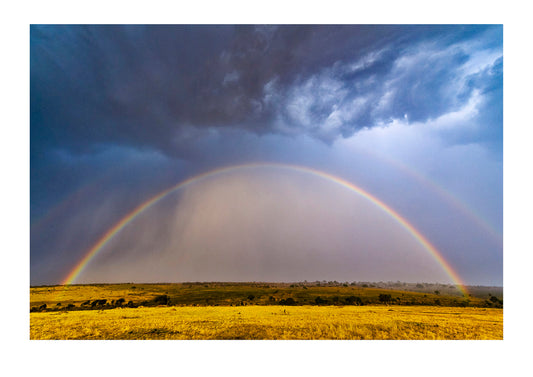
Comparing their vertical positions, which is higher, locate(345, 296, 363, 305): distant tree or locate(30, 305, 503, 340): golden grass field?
locate(30, 305, 503, 340): golden grass field

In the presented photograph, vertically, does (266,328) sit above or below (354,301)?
above

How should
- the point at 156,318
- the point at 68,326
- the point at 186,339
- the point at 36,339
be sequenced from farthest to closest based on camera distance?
1. the point at 156,318
2. the point at 68,326
3. the point at 36,339
4. the point at 186,339

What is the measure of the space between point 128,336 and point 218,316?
31.3 ft

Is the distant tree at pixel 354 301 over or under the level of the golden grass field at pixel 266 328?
under

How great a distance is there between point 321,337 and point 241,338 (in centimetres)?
596

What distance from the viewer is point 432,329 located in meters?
28.7

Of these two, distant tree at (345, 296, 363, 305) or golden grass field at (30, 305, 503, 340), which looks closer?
golden grass field at (30, 305, 503, 340)

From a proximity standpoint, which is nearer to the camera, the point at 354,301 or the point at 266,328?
the point at 266,328

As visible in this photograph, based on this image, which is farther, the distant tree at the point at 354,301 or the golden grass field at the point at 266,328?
the distant tree at the point at 354,301

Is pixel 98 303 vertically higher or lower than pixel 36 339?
lower

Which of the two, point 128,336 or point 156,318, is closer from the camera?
point 128,336

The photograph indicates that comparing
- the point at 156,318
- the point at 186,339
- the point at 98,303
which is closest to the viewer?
the point at 186,339

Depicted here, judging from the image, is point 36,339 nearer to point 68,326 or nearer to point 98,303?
point 68,326
